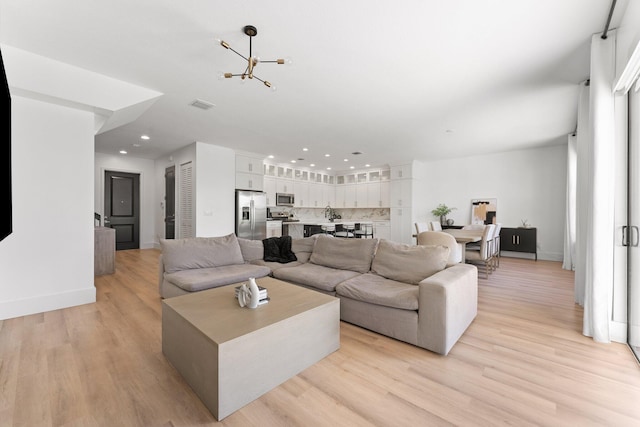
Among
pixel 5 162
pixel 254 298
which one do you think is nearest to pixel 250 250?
pixel 254 298

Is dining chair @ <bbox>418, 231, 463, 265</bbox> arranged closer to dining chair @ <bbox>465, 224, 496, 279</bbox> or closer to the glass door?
dining chair @ <bbox>465, 224, 496, 279</bbox>

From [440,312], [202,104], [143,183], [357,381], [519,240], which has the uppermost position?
[202,104]

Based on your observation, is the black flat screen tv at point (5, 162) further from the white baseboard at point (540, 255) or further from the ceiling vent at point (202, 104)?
the white baseboard at point (540, 255)

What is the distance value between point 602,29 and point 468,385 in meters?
3.15

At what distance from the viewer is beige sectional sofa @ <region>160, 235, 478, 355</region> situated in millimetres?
2201

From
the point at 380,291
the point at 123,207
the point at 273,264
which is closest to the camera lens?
the point at 380,291

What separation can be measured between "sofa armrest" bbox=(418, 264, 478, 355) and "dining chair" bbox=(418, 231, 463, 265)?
1868mm

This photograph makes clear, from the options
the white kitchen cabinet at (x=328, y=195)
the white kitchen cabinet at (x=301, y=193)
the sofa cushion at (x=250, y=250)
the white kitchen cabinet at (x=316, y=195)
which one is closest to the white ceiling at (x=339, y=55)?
the sofa cushion at (x=250, y=250)

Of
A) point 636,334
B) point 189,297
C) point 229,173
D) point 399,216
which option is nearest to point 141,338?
point 189,297

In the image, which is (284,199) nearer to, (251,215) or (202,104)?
(251,215)

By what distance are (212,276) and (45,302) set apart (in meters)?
1.96

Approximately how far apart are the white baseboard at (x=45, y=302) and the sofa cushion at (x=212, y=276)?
1.08m

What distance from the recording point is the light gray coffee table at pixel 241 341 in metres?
1.54

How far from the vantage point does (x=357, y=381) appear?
1816 millimetres
